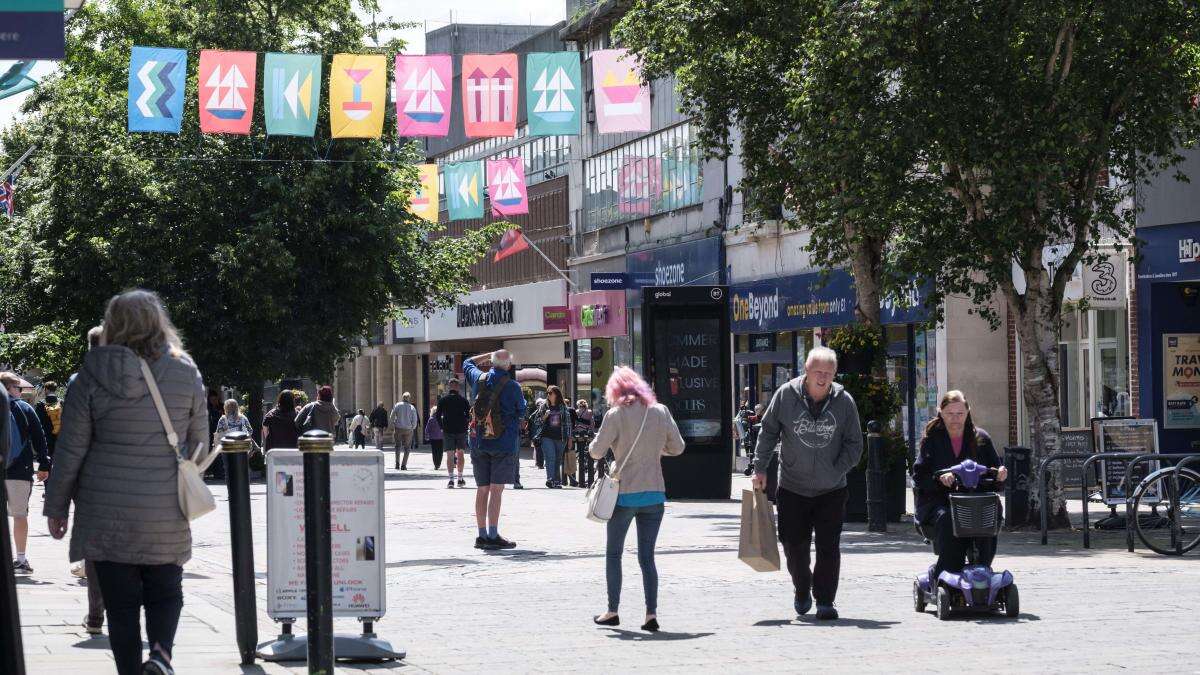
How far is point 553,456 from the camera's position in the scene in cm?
3120

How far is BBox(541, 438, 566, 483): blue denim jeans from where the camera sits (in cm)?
3119

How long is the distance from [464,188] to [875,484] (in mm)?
18011

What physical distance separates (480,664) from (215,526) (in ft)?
41.6

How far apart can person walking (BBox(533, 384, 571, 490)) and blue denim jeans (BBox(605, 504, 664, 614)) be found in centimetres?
1988

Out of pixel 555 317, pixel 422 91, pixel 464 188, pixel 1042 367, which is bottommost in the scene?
pixel 1042 367

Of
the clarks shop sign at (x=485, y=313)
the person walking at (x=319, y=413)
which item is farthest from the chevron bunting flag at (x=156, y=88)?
the clarks shop sign at (x=485, y=313)

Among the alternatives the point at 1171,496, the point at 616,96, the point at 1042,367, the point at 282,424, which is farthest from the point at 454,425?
the point at 1171,496

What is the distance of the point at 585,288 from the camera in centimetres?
5047

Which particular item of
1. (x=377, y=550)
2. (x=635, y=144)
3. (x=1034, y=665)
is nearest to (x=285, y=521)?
(x=377, y=550)

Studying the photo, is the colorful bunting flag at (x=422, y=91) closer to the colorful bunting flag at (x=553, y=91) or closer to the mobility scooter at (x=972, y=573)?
the colorful bunting flag at (x=553, y=91)

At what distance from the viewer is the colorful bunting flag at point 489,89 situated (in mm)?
25219

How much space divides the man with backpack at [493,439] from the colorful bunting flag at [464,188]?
18379mm

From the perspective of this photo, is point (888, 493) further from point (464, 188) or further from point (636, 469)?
point (464, 188)

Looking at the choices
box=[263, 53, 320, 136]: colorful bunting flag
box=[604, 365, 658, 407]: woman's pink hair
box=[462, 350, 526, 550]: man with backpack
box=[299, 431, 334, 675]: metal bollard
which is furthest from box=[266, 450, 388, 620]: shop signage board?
box=[263, 53, 320, 136]: colorful bunting flag
